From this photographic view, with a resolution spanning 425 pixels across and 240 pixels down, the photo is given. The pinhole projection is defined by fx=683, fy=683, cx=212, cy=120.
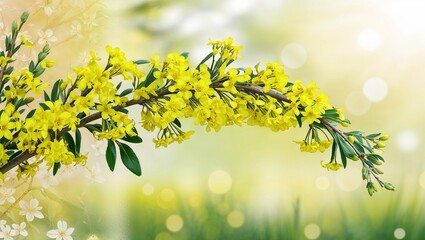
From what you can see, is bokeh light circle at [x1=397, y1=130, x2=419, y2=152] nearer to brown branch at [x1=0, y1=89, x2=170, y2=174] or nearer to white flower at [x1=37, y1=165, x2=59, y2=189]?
white flower at [x1=37, y1=165, x2=59, y2=189]

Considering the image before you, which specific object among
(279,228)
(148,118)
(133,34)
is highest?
(133,34)

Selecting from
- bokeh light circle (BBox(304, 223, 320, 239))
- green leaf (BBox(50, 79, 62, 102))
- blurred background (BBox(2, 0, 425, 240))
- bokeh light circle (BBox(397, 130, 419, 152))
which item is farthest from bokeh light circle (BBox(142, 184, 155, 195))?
green leaf (BBox(50, 79, 62, 102))

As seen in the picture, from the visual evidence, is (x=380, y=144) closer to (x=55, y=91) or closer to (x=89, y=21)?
(x=55, y=91)

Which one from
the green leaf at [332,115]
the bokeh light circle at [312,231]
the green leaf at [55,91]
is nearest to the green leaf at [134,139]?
the green leaf at [55,91]

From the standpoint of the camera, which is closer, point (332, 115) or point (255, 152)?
point (332, 115)

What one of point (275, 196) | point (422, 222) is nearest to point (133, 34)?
point (275, 196)

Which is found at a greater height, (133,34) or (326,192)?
(133,34)

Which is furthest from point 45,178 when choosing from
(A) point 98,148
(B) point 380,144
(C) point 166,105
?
(B) point 380,144

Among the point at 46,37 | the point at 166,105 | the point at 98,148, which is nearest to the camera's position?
the point at 166,105

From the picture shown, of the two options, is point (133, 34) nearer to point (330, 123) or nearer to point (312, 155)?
point (312, 155)
